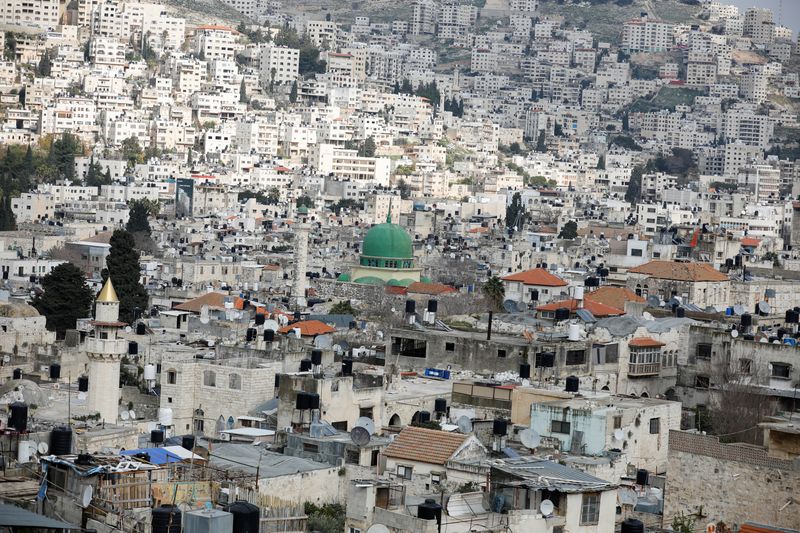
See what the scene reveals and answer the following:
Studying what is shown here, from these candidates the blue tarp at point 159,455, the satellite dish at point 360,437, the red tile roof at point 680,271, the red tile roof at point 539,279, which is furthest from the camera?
the red tile roof at point 680,271

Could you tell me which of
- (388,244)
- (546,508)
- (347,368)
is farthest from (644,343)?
(388,244)

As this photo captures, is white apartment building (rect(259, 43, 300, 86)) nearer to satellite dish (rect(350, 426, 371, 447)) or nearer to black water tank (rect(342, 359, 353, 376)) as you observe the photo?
black water tank (rect(342, 359, 353, 376))

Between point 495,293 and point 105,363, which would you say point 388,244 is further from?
point 105,363

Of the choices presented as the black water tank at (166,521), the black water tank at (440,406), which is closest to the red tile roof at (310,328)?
the black water tank at (440,406)

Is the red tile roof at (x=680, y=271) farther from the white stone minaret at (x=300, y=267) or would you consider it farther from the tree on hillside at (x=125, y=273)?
the tree on hillside at (x=125, y=273)

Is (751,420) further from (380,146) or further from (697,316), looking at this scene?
(380,146)

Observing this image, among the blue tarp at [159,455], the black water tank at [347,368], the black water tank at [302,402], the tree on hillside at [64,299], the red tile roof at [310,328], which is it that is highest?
the blue tarp at [159,455]
